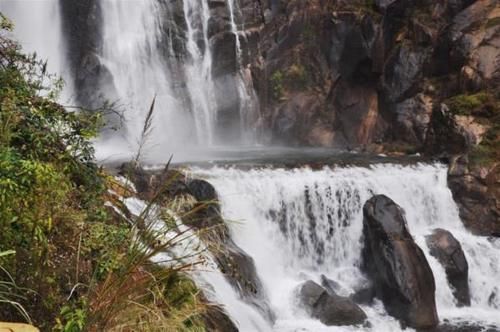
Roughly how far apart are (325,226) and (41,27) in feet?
48.9

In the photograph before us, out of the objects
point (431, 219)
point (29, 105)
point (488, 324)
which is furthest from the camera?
point (431, 219)

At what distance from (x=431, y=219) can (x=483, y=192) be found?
1.70m

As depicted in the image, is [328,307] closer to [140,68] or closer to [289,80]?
[140,68]

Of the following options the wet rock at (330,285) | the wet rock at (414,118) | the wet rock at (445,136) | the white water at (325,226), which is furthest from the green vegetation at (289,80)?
the wet rock at (330,285)

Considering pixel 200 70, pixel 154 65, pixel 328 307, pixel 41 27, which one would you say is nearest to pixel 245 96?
pixel 200 70

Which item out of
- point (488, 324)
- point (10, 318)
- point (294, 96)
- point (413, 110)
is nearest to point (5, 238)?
point (10, 318)

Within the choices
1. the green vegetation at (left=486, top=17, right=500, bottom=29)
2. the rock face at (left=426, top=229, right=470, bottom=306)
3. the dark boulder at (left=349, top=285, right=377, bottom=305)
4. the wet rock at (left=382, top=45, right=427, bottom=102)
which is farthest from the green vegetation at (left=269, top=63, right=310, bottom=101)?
the dark boulder at (left=349, top=285, right=377, bottom=305)

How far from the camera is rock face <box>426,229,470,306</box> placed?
37.1 ft

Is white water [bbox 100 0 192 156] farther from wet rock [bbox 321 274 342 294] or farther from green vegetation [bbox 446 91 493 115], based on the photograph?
green vegetation [bbox 446 91 493 115]

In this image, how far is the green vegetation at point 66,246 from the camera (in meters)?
3.05

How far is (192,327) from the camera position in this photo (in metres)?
3.80

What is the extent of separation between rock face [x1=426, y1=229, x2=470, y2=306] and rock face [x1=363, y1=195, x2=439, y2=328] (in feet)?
3.73

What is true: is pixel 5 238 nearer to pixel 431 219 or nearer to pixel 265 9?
pixel 431 219

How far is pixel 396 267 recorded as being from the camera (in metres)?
10.4
